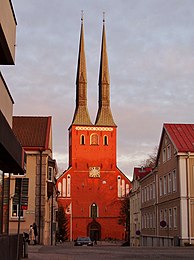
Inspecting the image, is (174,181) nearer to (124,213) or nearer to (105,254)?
(105,254)

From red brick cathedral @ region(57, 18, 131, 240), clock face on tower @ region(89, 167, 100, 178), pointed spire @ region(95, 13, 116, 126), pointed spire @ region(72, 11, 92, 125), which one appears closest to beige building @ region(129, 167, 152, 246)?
red brick cathedral @ region(57, 18, 131, 240)

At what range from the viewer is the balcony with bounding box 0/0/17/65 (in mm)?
13076

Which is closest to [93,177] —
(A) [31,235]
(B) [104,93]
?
(B) [104,93]

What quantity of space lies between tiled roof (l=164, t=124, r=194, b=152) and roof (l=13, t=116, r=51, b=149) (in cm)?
1097

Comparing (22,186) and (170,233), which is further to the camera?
(170,233)

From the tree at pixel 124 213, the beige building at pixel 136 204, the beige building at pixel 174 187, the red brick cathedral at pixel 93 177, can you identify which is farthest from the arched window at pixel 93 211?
the beige building at pixel 174 187

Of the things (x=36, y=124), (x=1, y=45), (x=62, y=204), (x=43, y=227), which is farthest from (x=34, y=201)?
(x=62, y=204)

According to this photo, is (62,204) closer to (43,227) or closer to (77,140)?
(77,140)

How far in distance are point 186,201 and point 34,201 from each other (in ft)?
40.4

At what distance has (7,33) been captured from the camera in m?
14.0

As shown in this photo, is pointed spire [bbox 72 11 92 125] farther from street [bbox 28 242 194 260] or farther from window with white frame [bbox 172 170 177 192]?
street [bbox 28 242 194 260]

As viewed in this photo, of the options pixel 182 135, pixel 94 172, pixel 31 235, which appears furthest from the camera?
pixel 94 172

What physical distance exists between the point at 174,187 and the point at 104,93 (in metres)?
53.9

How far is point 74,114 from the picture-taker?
96.3 m
